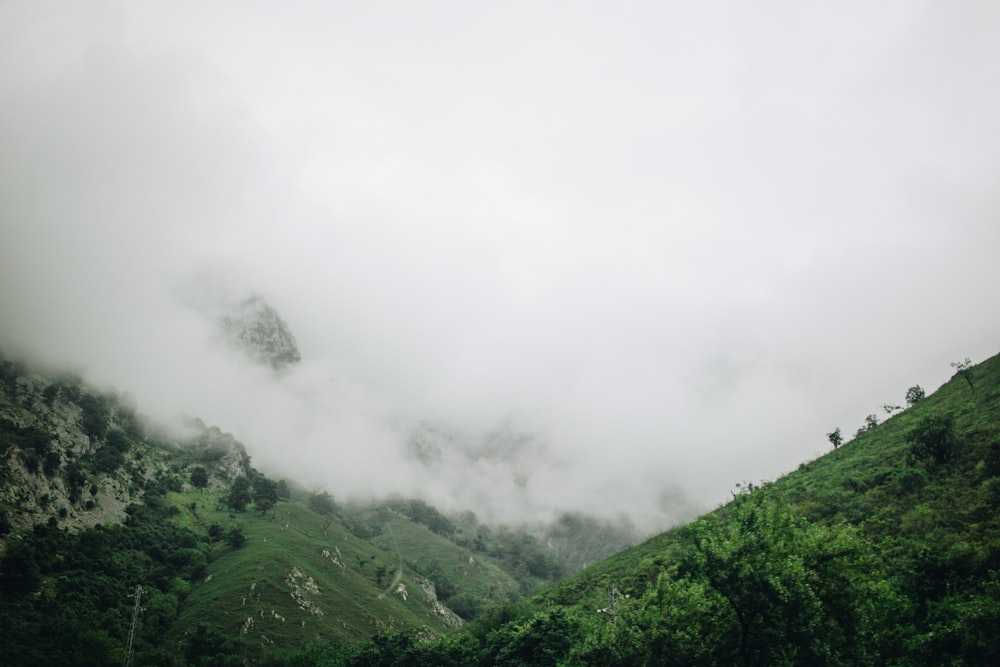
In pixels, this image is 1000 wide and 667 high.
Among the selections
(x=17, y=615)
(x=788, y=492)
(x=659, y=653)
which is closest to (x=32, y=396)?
(x=17, y=615)

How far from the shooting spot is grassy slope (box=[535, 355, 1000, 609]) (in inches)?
1884

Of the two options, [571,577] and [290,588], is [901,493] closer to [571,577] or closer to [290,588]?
[571,577]

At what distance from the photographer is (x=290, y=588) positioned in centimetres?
12925

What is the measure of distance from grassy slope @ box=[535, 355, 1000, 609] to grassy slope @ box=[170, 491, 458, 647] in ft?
202

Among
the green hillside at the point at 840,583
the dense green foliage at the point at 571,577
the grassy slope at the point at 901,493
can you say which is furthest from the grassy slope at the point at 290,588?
the green hillside at the point at 840,583

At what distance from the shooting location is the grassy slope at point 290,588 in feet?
378

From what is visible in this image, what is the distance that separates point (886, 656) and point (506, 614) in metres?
68.6

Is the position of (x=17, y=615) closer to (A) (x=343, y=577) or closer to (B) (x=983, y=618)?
(A) (x=343, y=577)

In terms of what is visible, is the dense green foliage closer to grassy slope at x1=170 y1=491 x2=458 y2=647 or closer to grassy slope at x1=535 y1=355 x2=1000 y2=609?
grassy slope at x1=535 y1=355 x2=1000 y2=609

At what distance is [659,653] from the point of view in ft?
101

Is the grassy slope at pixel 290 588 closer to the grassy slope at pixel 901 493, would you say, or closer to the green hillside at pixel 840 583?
the grassy slope at pixel 901 493

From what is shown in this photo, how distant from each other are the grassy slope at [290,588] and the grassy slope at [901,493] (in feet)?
202

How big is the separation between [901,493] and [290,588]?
441 feet

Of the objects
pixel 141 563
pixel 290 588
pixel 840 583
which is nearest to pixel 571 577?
pixel 290 588
